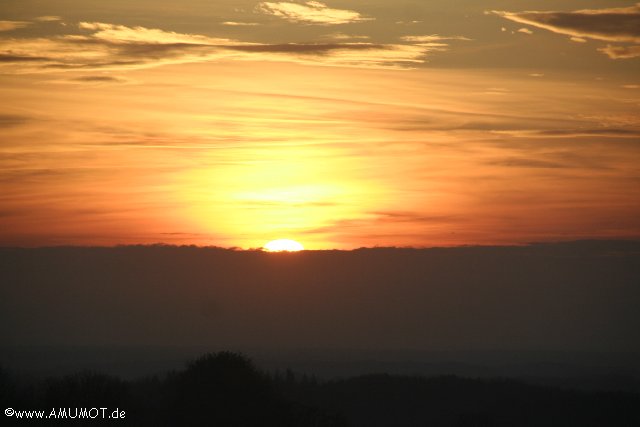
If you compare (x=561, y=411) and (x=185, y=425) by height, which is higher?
(x=185, y=425)

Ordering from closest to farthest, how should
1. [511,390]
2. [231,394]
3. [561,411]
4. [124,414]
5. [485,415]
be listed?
[124,414] < [231,394] < [485,415] < [561,411] < [511,390]

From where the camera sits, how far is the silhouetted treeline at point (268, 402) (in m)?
49.2

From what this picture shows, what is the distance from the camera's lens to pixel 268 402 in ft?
170

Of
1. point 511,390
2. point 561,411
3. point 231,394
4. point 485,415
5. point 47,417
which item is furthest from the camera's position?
point 511,390

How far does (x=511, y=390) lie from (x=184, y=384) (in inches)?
2786

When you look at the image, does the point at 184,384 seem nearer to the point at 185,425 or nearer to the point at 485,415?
the point at 185,425

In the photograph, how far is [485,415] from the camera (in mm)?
94875

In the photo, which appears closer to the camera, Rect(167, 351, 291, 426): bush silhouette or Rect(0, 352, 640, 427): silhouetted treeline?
Rect(0, 352, 640, 427): silhouetted treeline

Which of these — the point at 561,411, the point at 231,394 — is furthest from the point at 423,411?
the point at 231,394

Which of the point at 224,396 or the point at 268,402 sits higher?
the point at 224,396

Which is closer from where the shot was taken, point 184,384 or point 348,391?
point 184,384

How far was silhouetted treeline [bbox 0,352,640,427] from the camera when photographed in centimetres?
4925

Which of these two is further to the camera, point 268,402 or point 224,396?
point 268,402

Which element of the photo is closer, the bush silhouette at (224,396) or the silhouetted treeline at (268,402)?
the silhouetted treeline at (268,402)
